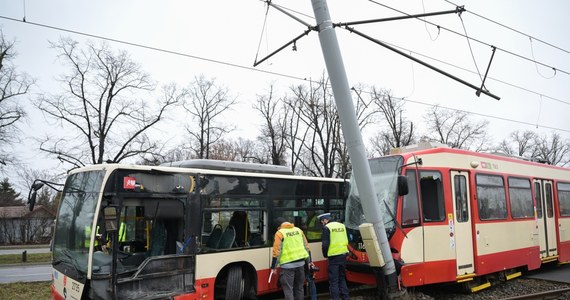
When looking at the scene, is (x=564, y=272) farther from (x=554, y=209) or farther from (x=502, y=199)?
(x=502, y=199)

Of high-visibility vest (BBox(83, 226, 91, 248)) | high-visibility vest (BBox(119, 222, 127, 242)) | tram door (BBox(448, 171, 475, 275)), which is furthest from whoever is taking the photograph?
tram door (BBox(448, 171, 475, 275))

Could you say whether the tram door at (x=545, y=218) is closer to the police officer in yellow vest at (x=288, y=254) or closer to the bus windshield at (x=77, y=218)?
the police officer in yellow vest at (x=288, y=254)

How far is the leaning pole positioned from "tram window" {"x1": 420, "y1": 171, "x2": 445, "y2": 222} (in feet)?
5.47

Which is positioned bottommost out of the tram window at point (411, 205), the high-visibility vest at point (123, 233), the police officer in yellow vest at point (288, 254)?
the police officer in yellow vest at point (288, 254)

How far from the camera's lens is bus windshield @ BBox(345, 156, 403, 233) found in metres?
8.36

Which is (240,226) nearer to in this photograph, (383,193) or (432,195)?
(383,193)

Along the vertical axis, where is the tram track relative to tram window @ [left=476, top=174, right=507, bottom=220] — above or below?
below

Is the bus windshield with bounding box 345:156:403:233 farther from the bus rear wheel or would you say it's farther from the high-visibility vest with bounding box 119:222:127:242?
the high-visibility vest with bounding box 119:222:127:242

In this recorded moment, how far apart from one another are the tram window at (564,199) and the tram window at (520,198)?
2458 mm

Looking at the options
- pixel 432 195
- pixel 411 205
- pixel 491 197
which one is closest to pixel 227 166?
pixel 411 205

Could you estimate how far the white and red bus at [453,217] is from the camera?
835 centimetres

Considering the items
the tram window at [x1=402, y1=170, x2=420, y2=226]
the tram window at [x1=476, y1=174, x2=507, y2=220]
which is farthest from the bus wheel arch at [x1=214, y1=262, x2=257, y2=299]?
the tram window at [x1=476, y1=174, x2=507, y2=220]

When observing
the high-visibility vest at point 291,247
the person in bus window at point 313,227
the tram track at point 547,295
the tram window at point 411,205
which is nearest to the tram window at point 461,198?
the tram window at point 411,205

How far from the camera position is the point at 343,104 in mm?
7715
